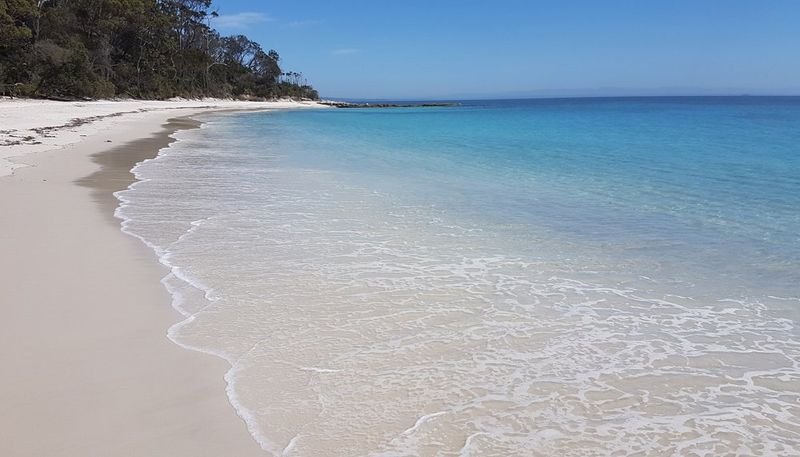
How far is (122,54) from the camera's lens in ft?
208

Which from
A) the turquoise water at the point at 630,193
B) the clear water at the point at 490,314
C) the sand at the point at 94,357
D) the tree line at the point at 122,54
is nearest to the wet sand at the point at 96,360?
the sand at the point at 94,357

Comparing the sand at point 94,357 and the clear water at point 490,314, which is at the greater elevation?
the sand at point 94,357

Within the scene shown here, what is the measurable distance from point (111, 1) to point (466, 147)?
1863 inches

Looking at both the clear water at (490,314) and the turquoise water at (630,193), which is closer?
the clear water at (490,314)

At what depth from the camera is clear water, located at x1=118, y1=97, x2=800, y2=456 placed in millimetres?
3244

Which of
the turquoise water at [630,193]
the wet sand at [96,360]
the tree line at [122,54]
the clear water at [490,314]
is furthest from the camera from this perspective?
the tree line at [122,54]

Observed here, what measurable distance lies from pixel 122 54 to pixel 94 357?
67594 millimetres

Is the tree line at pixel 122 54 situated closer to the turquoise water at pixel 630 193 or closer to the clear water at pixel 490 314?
the turquoise water at pixel 630 193

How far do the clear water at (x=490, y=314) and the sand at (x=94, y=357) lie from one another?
0.23m

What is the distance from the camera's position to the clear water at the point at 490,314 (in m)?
3.24

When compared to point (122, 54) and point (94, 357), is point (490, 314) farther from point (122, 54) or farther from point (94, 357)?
point (122, 54)

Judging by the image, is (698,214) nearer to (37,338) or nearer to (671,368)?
(671,368)

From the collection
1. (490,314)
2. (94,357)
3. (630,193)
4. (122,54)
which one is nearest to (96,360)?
(94,357)

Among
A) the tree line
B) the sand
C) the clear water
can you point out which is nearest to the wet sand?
the sand
